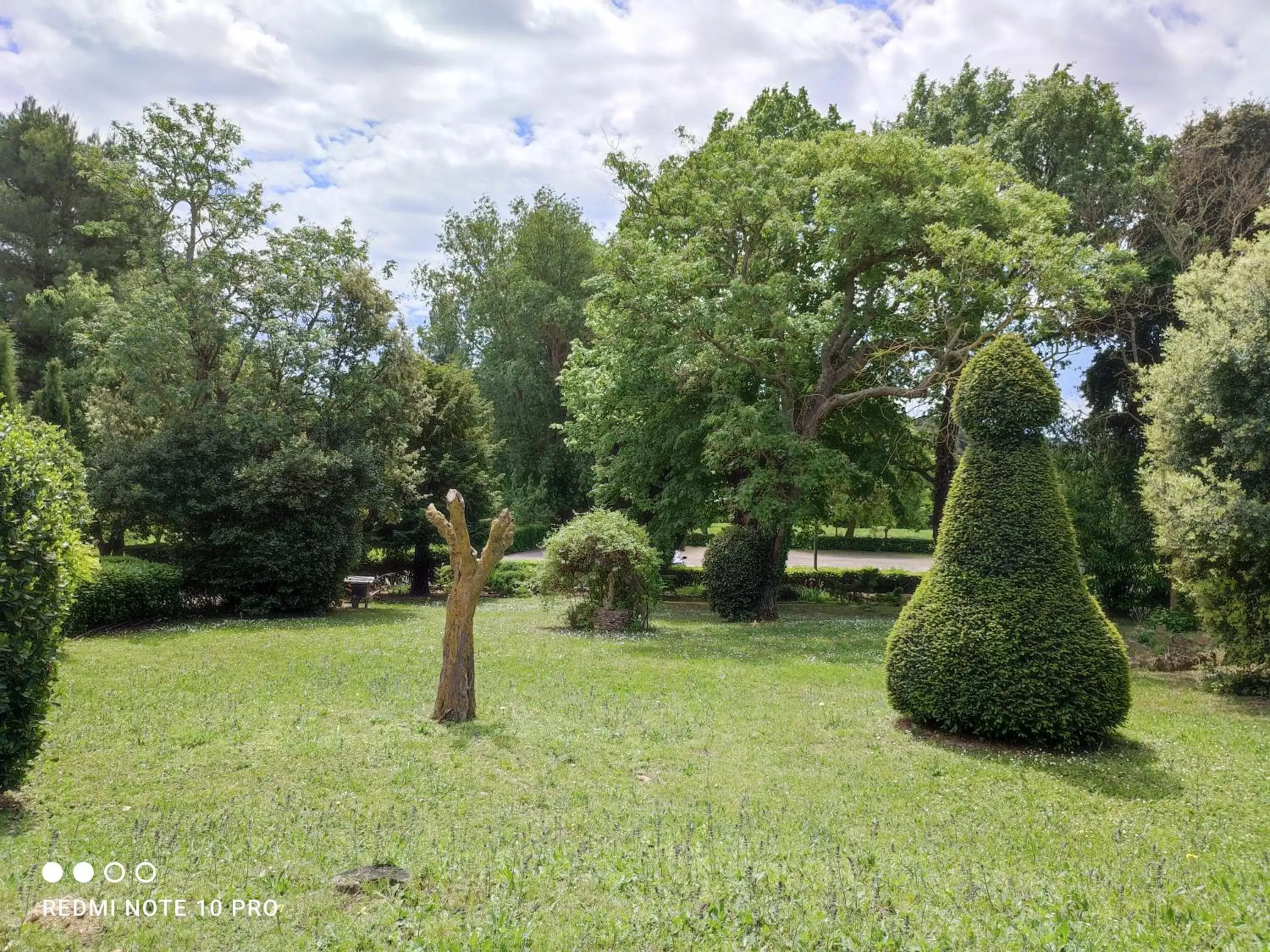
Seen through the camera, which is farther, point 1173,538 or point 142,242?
point 142,242

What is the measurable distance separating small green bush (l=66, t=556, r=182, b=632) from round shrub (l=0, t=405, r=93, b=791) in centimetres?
989

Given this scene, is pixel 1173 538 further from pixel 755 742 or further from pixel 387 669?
pixel 387 669

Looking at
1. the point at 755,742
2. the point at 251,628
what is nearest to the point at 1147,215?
the point at 755,742

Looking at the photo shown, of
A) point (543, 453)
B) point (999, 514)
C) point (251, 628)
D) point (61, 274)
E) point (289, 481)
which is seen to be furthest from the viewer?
point (543, 453)

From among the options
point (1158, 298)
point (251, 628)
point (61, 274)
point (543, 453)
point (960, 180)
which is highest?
point (61, 274)

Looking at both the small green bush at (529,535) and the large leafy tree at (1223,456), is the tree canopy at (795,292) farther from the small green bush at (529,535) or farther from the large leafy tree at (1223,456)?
the small green bush at (529,535)

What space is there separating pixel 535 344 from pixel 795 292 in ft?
69.9

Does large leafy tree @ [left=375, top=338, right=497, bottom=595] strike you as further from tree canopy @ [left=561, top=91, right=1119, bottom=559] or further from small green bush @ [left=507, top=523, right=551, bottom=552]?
small green bush @ [left=507, top=523, right=551, bottom=552]

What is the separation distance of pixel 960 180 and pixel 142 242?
A: 2146 centimetres

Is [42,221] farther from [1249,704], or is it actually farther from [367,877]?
[1249,704]

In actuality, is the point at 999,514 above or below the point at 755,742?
above

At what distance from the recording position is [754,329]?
1872 centimetres

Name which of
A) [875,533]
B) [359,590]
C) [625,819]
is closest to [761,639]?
[625,819]

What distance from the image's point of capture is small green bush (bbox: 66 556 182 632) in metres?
14.9
